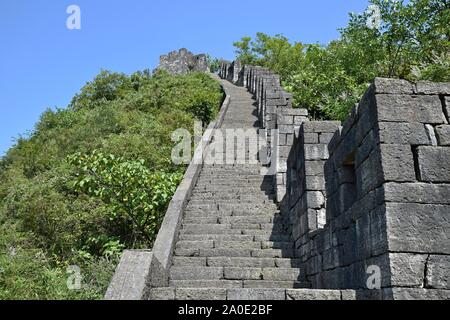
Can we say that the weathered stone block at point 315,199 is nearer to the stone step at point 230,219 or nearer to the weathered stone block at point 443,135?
the stone step at point 230,219

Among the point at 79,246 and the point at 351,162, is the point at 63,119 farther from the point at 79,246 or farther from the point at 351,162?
the point at 351,162

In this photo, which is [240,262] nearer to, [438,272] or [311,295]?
[311,295]

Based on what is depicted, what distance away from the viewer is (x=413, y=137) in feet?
13.5

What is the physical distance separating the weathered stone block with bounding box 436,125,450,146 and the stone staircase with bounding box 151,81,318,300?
2.12 meters

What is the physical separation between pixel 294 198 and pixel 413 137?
4077mm

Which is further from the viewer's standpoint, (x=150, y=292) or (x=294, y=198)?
(x=294, y=198)

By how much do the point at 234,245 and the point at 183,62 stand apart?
41.2 meters

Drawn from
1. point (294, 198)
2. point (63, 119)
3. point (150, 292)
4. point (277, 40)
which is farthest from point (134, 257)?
point (277, 40)

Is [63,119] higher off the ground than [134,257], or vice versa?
[63,119]

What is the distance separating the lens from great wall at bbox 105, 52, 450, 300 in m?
3.82

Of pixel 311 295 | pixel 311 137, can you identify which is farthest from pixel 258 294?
pixel 311 137

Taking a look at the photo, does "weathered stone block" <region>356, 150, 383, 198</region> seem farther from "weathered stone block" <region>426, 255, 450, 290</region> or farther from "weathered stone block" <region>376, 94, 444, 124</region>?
"weathered stone block" <region>426, 255, 450, 290</region>

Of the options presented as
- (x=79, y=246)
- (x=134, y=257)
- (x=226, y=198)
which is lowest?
(x=134, y=257)

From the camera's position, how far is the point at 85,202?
11.6m
